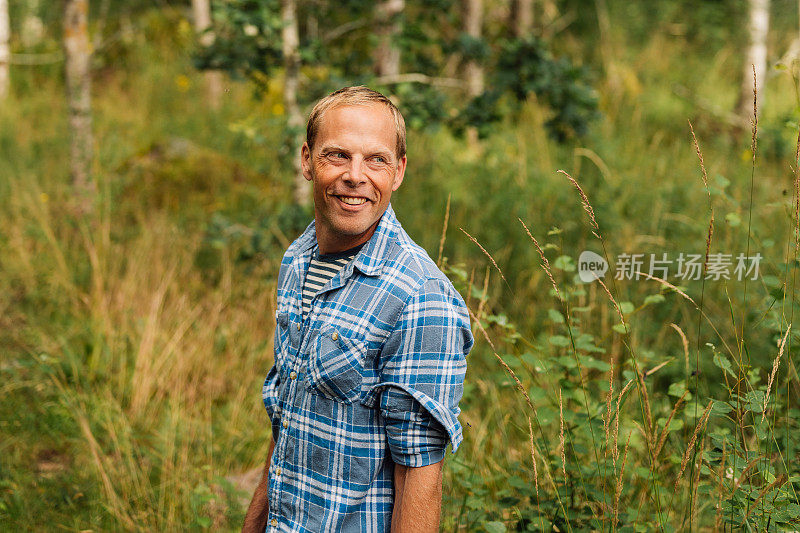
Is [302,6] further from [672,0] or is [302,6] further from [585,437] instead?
[672,0]

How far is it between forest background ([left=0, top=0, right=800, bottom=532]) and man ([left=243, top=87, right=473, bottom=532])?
23 cm

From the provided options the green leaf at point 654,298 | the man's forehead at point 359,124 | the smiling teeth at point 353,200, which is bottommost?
the green leaf at point 654,298

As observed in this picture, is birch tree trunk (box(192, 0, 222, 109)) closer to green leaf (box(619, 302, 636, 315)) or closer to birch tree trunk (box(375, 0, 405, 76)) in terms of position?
birch tree trunk (box(375, 0, 405, 76))

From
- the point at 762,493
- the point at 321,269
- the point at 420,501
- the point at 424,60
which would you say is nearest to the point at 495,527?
the point at 420,501

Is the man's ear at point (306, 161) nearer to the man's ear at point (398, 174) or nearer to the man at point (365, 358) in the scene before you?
the man at point (365, 358)

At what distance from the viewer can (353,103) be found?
4.44 ft

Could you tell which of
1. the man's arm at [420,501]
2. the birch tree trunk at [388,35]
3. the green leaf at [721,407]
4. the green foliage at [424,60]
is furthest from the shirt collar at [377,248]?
the birch tree trunk at [388,35]

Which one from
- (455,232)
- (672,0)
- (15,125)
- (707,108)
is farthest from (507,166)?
(672,0)

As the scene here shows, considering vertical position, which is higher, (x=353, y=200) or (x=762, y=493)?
(x=353, y=200)

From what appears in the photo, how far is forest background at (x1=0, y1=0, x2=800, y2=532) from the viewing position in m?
2.01

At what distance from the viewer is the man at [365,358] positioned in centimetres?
128

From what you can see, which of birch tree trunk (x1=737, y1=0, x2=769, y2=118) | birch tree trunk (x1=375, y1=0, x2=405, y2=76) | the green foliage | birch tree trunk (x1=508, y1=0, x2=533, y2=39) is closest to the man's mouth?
the green foliage

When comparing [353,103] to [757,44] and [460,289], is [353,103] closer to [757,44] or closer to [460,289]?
[460,289]

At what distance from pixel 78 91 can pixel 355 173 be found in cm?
448
